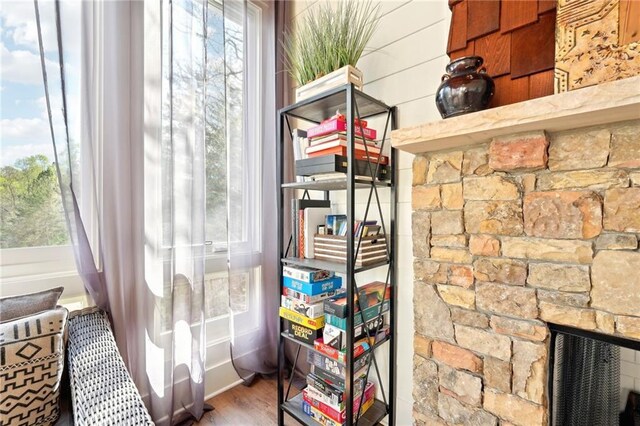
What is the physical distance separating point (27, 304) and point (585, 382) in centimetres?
204

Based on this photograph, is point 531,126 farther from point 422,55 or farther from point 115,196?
point 115,196

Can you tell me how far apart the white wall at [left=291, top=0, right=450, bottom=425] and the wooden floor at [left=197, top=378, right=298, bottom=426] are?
0.72 m

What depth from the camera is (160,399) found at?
143 centimetres

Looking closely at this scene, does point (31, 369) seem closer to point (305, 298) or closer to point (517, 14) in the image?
point (305, 298)

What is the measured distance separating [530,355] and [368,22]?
1.70 metres

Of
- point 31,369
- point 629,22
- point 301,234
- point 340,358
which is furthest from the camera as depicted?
point 301,234

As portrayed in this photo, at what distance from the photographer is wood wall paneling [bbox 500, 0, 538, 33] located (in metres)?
0.99

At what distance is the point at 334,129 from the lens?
130 centimetres

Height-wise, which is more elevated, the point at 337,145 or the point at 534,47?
the point at 534,47

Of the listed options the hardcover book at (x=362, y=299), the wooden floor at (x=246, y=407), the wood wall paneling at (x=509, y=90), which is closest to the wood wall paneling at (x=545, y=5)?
the wood wall paneling at (x=509, y=90)

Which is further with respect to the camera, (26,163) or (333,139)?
(333,139)

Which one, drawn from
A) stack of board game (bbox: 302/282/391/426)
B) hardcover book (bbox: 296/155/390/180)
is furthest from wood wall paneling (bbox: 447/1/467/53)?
stack of board game (bbox: 302/282/391/426)

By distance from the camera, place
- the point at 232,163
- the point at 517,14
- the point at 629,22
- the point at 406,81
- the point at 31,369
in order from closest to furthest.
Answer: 1. the point at 629,22
2. the point at 31,369
3. the point at 517,14
4. the point at 406,81
5. the point at 232,163

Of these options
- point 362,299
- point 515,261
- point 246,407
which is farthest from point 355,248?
point 246,407
